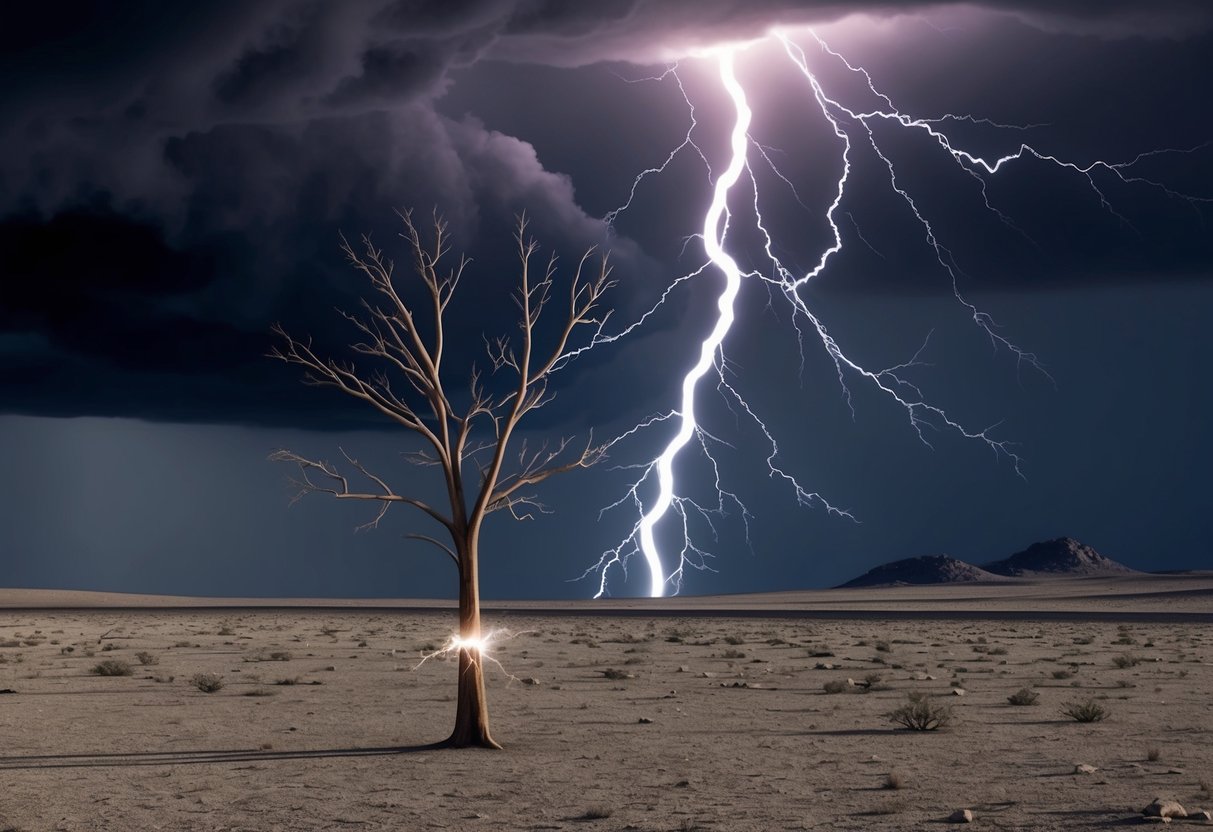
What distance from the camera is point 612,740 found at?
21047mm

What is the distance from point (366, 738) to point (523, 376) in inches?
263

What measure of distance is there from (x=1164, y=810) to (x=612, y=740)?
29.8 ft

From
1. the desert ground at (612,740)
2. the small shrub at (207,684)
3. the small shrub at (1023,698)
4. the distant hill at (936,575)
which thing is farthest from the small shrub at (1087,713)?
the distant hill at (936,575)

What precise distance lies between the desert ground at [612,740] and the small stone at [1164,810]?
0.17 meters

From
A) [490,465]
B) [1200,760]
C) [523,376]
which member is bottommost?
[1200,760]

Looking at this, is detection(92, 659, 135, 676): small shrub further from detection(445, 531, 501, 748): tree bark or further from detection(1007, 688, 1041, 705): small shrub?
detection(1007, 688, 1041, 705): small shrub

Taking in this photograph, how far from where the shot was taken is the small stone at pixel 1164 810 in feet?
45.5

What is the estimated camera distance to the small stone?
45.5 ft

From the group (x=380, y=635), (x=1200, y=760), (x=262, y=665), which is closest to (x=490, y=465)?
(x=1200, y=760)

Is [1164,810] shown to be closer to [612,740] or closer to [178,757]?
[612,740]

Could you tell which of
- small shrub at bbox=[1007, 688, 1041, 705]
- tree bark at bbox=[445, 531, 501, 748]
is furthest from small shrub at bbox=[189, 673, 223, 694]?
small shrub at bbox=[1007, 688, 1041, 705]

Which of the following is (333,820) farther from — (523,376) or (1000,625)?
(1000,625)

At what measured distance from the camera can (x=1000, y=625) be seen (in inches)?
2557

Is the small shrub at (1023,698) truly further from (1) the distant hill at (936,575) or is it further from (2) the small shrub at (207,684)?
(1) the distant hill at (936,575)
